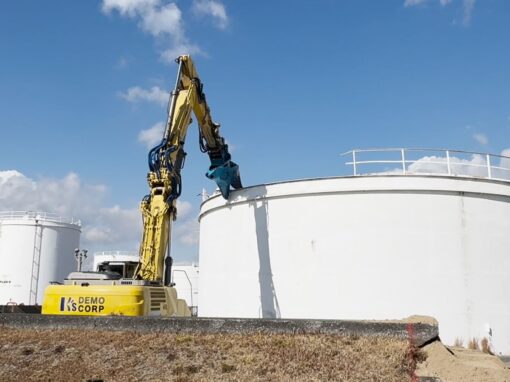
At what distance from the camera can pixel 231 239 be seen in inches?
832

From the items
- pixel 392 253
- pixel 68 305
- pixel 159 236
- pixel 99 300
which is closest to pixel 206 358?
pixel 99 300

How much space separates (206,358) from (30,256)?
30.2 m

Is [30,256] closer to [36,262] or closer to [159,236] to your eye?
[36,262]

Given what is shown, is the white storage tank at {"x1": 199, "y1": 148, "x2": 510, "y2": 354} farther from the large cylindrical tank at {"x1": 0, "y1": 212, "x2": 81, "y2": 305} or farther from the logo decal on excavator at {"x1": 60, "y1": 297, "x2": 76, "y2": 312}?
the large cylindrical tank at {"x1": 0, "y1": 212, "x2": 81, "y2": 305}

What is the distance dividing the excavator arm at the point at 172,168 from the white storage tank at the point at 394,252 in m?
4.24

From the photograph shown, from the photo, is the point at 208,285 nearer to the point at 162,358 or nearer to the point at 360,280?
the point at 360,280

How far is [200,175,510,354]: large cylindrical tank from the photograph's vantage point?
17.5 m

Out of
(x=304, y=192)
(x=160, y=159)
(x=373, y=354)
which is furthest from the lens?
(x=304, y=192)

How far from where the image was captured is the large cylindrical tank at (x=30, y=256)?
114 ft

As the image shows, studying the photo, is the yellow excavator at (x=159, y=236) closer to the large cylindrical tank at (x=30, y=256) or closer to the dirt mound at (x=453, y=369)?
the dirt mound at (x=453, y=369)

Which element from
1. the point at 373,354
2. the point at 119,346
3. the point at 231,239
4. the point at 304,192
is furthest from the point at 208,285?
the point at 373,354

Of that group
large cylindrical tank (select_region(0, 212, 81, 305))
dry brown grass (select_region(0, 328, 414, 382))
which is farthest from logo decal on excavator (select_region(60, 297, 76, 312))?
large cylindrical tank (select_region(0, 212, 81, 305))

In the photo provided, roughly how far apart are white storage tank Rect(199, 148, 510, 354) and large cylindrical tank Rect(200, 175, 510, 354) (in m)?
0.03

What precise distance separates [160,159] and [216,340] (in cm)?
867
